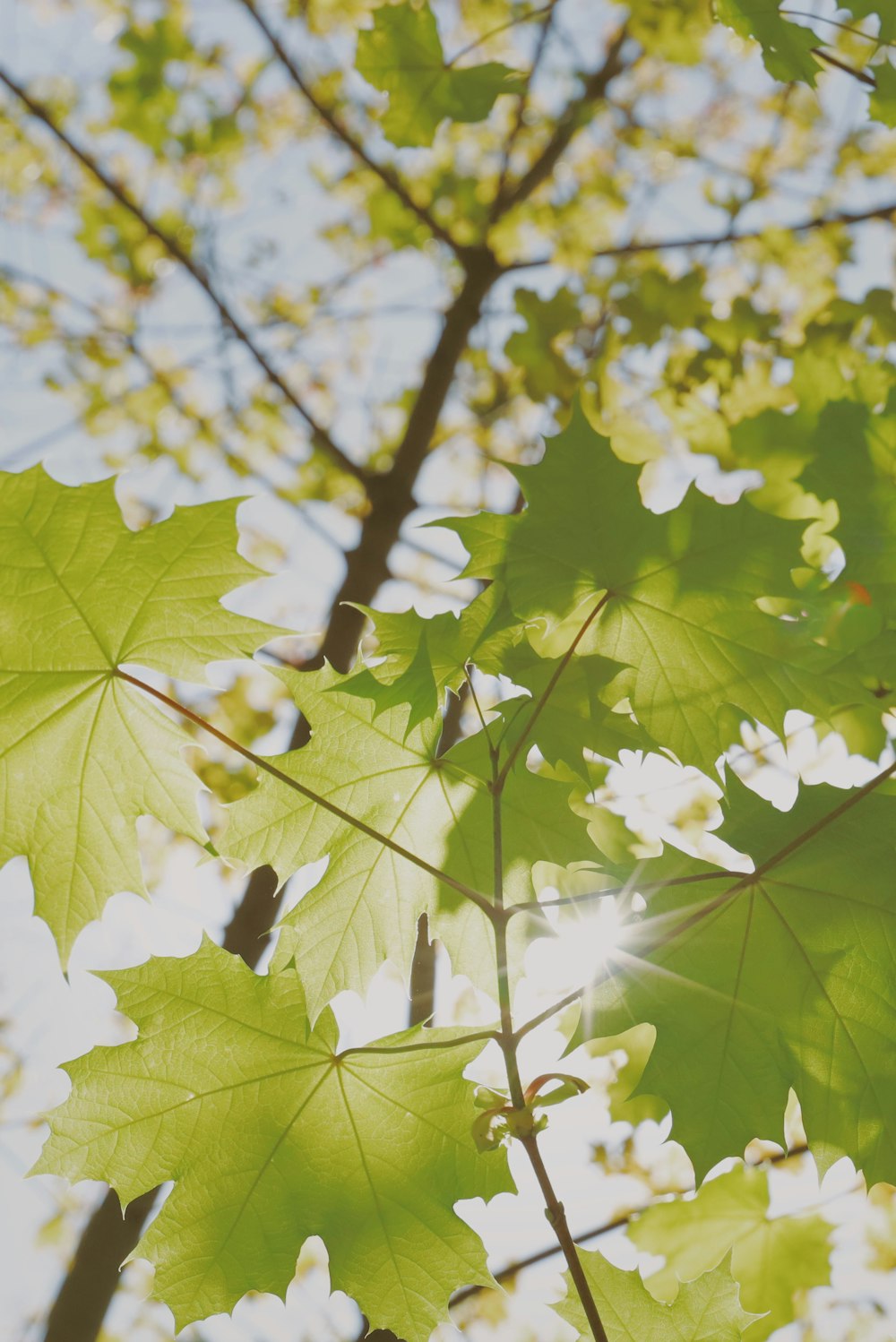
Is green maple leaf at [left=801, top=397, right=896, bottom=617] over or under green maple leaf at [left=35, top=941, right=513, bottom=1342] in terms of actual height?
over

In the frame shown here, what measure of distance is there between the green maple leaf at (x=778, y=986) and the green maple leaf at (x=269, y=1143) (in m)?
0.32

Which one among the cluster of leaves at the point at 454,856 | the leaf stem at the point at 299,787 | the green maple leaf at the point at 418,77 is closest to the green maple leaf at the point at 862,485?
the cluster of leaves at the point at 454,856

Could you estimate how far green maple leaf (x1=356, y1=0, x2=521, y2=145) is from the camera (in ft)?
7.58

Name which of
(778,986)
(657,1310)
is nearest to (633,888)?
(778,986)

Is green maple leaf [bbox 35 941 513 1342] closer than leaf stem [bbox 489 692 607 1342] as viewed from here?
No

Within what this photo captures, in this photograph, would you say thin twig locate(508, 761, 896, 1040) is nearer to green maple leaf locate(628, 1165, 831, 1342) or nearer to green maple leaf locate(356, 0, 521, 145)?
green maple leaf locate(628, 1165, 831, 1342)

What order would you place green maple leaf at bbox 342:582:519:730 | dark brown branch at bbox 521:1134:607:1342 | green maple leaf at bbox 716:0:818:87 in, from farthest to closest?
1. green maple leaf at bbox 716:0:818:87
2. green maple leaf at bbox 342:582:519:730
3. dark brown branch at bbox 521:1134:607:1342

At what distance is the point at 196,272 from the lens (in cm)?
342

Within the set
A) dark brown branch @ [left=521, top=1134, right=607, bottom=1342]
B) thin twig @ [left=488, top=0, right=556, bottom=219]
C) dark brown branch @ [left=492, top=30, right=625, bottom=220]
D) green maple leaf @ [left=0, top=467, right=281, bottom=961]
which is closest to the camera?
dark brown branch @ [left=521, top=1134, right=607, bottom=1342]

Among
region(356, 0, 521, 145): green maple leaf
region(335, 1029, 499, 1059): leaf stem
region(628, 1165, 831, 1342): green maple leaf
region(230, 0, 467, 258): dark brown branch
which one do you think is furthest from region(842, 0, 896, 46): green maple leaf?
region(628, 1165, 831, 1342): green maple leaf

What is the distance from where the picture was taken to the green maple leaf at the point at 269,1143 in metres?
1.47

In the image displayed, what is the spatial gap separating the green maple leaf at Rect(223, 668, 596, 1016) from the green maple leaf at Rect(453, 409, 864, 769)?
0.75 feet

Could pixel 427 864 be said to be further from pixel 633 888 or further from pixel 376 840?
→ pixel 633 888

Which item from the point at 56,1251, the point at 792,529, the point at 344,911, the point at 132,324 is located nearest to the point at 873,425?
the point at 792,529
